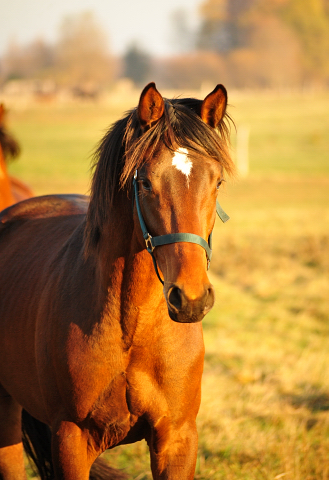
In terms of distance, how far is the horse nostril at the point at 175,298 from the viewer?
1.57m

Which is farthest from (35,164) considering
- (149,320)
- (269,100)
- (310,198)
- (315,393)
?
(269,100)

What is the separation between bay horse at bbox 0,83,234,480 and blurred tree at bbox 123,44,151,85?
64512mm

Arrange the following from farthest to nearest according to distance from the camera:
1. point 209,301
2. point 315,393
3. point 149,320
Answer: point 315,393
point 149,320
point 209,301

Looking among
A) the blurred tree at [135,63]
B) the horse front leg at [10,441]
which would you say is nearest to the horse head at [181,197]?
the horse front leg at [10,441]

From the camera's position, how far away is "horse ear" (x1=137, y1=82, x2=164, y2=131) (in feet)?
5.83

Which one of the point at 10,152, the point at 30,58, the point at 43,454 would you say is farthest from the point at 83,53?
the point at 43,454

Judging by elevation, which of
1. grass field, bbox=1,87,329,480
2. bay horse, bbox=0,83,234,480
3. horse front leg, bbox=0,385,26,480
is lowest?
grass field, bbox=1,87,329,480

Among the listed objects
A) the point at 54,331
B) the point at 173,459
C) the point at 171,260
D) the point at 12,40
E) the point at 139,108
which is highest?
the point at 12,40

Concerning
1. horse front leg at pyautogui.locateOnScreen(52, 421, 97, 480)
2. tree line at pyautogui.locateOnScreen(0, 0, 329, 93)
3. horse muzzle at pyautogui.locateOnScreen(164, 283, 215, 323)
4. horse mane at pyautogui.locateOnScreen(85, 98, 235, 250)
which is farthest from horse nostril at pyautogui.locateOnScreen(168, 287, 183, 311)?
tree line at pyautogui.locateOnScreen(0, 0, 329, 93)

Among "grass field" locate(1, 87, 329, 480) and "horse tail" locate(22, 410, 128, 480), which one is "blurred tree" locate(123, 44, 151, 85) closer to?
"grass field" locate(1, 87, 329, 480)

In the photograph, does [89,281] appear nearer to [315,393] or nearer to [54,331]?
[54,331]

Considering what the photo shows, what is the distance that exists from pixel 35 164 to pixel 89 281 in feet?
67.7

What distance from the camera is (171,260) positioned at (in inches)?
65.0

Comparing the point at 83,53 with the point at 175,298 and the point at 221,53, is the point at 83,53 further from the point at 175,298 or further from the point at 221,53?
the point at 175,298
